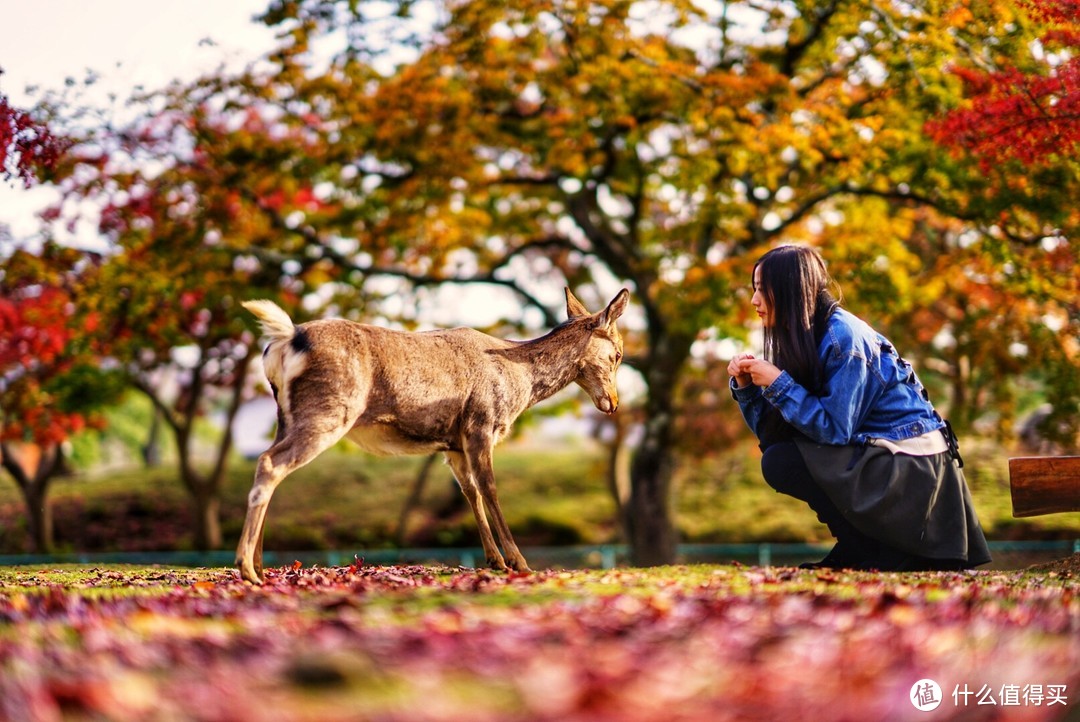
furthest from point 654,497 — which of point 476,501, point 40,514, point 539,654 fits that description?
point 539,654

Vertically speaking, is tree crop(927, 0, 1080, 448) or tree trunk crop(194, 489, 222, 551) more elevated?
tree crop(927, 0, 1080, 448)

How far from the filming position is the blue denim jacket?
5.44 metres

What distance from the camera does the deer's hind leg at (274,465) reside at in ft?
17.0

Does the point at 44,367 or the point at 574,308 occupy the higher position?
the point at 574,308

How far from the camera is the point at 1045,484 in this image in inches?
241

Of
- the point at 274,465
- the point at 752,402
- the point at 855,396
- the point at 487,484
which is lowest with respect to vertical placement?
the point at 487,484

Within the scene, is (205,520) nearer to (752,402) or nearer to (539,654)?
(752,402)

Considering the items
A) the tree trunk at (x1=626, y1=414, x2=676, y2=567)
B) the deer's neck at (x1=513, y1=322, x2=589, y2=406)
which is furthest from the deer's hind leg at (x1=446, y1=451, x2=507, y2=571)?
the tree trunk at (x1=626, y1=414, x2=676, y2=567)

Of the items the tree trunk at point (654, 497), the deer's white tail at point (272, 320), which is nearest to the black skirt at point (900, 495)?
the deer's white tail at point (272, 320)

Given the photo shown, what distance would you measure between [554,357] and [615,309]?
52 centimetres

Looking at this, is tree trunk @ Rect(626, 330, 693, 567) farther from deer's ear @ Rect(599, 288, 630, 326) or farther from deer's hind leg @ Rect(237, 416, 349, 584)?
deer's hind leg @ Rect(237, 416, 349, 584)

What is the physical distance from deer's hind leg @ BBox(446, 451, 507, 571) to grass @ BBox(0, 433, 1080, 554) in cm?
1196

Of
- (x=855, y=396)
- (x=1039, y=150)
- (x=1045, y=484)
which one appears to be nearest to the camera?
(x=855, y=396)

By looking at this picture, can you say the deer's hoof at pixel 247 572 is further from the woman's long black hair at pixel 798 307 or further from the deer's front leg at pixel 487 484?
the woman's long black hair at pixel 798 307
